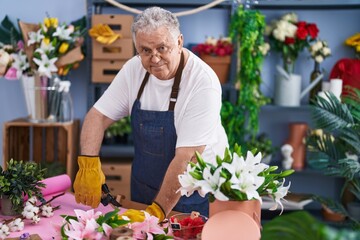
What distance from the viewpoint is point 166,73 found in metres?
2.20

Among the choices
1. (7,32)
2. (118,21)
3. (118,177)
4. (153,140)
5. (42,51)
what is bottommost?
(118,177)

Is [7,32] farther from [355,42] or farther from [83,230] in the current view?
[83,230]

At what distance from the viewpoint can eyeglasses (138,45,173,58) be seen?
205 cm

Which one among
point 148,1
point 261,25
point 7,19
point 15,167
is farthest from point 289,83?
point 15,167

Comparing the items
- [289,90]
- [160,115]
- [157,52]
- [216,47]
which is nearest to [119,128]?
[216,47]

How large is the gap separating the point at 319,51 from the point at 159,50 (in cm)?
223

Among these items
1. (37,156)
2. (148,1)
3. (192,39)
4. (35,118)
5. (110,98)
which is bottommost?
(37,156)

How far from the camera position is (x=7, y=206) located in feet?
6.37

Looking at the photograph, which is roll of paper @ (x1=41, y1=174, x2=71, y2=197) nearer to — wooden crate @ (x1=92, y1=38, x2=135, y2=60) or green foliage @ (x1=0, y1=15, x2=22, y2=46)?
wooden crate @ (x1=92, y1=38, x2=135, y2=60)

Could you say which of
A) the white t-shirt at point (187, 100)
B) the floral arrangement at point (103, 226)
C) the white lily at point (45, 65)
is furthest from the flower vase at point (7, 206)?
the white lily at point (45, 65)

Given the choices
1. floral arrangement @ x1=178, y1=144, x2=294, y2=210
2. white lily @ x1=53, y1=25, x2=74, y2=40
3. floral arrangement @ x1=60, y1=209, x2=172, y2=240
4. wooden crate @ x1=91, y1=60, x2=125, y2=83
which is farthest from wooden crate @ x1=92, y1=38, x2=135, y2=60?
floral arrangement @ x1=178, y1=144, x2=294, y2=210

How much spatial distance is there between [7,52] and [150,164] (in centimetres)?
179

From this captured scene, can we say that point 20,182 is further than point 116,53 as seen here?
No

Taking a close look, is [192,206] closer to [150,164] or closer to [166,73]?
[150,164]
